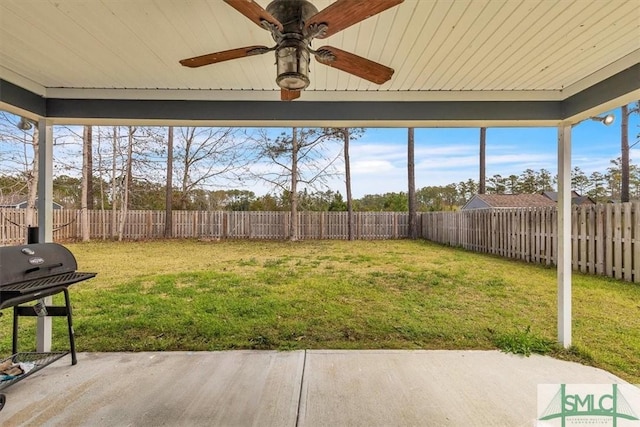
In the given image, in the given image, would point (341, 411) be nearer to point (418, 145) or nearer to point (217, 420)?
point (217, 420)

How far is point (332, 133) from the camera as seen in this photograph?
35.1 feet

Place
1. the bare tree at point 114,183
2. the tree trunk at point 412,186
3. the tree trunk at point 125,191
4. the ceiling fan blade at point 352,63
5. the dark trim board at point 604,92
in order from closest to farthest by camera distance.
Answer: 1. the ceiling fan blade at point 352,63
2. the dark trim board at point 604,92
3. the bare tree at point 114,183
4. the tree trunk at point 125,191
5. the tree trunk at point 412,186

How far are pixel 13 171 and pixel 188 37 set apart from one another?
4969mm

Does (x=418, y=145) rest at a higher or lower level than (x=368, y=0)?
higher

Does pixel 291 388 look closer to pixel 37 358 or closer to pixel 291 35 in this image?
pixel 37 358

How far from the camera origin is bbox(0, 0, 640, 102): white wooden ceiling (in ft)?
5.18

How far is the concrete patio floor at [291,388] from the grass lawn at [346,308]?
28 centimetres

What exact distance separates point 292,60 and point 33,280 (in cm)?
215

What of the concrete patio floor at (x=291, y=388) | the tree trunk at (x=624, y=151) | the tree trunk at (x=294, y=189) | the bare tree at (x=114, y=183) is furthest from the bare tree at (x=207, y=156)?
the tree trunk at (x=624, y=151)

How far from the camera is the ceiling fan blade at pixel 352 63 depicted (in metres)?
1.43

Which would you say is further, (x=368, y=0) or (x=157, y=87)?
(x=157, y=87)

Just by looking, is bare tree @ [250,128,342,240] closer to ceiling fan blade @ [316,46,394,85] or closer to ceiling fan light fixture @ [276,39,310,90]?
ceiling fan blade @ [316,46,394,85]

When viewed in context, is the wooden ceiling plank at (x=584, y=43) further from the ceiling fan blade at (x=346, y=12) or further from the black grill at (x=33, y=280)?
the black grill at (x=33, y=280)

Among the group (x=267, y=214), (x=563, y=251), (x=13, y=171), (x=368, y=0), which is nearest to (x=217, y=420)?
(x=368, y=0)
